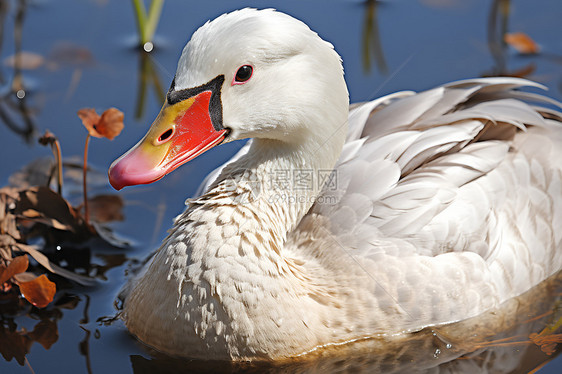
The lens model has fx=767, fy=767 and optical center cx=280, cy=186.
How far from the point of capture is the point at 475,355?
3.62 meters

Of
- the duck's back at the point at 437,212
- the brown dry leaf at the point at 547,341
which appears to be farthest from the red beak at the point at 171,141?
the brown dry leaf at the point at 547,341

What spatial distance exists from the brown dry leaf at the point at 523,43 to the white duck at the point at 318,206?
184 centimetres

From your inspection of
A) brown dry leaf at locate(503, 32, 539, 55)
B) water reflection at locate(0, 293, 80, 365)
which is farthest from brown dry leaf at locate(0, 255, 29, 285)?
brown dry leaf at locate(503, 32, 539, 55)

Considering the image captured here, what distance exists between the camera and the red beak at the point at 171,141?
3.08m

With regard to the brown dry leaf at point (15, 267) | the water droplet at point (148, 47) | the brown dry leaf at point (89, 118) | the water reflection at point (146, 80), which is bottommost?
the brown dry leaf at point (15, 267)

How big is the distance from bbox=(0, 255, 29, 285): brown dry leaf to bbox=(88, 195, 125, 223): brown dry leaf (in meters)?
0.87

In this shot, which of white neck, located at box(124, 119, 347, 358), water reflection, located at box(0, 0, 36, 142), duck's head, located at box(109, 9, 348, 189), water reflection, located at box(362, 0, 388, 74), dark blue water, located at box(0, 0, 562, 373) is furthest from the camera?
water reflection, located at box(362, 0, 388, 74)

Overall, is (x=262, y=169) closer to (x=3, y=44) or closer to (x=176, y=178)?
(x=176, y=178)

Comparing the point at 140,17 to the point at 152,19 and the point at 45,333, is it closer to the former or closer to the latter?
the point at 152,19

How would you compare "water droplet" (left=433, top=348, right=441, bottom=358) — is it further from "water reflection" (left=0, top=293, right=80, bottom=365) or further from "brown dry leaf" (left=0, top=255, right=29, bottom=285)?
"brown dry leaf" (left=0, top=255, right=29, bottom=285)

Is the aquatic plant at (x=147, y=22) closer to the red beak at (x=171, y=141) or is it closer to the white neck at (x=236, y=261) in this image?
the white neck at (x=236, y=261)

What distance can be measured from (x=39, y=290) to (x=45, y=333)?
0.21 meters

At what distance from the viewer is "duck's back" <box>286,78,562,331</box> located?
355cm

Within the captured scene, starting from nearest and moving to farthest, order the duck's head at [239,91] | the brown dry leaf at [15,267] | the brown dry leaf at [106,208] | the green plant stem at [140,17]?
the duck's head at [239,91] → the brown dry leaf at [15,267] → the brown dry leaf at [106,208] → the green plant stem at [140,17]
